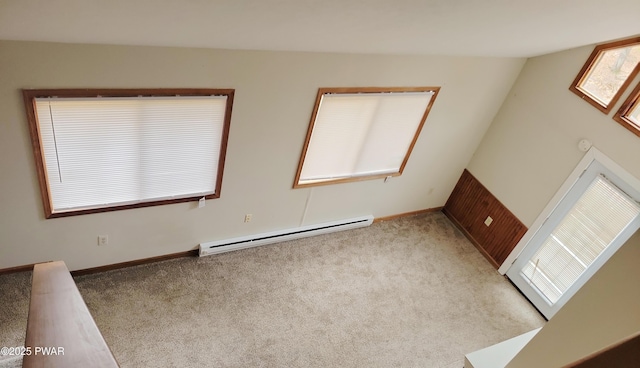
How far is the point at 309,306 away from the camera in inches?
157

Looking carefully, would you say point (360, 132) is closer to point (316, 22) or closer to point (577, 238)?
point (316, 22)

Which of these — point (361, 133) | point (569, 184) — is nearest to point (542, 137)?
point (569, 184)

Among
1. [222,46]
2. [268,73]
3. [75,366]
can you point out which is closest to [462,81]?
[268,73]

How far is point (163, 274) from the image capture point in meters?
3.85

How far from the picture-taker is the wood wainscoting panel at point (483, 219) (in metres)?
4.89

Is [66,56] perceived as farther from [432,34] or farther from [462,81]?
[462,81]

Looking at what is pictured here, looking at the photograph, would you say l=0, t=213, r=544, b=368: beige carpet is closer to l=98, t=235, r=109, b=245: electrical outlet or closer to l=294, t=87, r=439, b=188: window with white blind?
l=98, t=235, r=109, b=245: electrical outlet

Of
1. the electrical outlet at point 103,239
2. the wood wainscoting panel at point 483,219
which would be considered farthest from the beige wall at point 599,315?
the electrical outlet at point 103,239

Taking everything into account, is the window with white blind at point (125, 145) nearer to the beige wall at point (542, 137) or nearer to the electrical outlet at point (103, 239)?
the electrical outlet at point (103, 239)

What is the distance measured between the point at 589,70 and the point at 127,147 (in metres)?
4.08

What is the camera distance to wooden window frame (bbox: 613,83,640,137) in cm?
377

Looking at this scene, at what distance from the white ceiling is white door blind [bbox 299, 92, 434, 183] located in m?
0.60

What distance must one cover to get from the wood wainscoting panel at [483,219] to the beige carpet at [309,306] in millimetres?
226

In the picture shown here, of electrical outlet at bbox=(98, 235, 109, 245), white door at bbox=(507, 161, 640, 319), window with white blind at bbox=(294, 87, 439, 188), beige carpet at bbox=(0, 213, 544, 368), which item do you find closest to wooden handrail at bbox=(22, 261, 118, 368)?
beige carpet at bbox=(0, 213, 544, 368)
